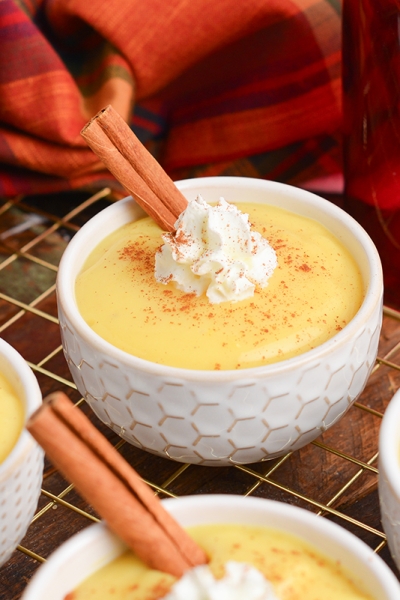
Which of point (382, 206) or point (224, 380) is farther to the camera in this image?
point (382, 206)

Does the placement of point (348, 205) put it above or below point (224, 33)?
below

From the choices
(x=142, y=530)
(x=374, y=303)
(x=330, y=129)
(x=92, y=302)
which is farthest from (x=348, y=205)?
(x=142, y=530)

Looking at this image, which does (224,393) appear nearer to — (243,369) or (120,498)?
(243,369)

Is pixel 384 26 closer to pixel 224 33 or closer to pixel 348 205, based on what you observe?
pixel 348 205

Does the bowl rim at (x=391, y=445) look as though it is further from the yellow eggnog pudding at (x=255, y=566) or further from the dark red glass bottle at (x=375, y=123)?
the dark red glass bottle at (x=375, y=123)

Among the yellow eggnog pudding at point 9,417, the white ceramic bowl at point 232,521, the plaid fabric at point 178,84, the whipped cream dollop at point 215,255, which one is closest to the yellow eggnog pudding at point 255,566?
the white ceramic bowl at point 232,521

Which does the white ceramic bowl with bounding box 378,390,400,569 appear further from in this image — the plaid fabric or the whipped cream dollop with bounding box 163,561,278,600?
the plaid fabric
